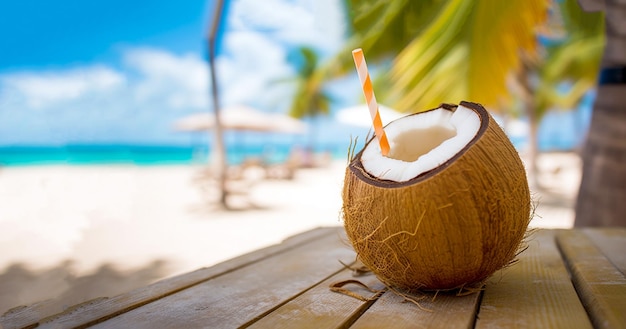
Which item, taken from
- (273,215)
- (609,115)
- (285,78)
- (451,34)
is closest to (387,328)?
(609,115)

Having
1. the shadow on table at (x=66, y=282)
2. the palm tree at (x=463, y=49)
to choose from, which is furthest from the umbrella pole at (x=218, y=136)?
the shadow on table at (x=66, y=282)

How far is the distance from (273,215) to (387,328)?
21.5 ft

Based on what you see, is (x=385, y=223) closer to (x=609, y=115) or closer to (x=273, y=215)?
(x=609, y=115)

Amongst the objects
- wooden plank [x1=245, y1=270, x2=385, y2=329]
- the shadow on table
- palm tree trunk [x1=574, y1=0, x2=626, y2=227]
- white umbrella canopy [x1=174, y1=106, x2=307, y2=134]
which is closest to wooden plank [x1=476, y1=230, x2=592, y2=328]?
wooden plank [x1=245, y1=270, x2=385, y2=329]

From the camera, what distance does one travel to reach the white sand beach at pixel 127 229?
368cm

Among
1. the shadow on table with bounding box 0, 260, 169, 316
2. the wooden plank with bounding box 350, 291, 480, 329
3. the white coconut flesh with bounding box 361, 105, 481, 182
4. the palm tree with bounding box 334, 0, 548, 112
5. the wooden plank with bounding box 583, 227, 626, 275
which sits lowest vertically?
the shadow on table with bounding box 0, 260, 169, 316

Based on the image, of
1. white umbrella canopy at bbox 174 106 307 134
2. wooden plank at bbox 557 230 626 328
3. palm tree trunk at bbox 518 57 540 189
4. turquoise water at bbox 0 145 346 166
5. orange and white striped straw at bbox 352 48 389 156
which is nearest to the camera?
wooden plank at bbox 557 230 626 328

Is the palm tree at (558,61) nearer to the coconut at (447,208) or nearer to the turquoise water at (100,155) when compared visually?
the coconut at (447,208)

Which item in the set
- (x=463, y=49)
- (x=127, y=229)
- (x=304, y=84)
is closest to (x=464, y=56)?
(x=463, y=49)

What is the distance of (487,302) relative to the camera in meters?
1.09

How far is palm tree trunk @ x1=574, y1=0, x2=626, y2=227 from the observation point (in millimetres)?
2555

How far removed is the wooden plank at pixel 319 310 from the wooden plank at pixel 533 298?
270mm

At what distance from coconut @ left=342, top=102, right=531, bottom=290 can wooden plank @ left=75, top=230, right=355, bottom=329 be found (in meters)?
0.26

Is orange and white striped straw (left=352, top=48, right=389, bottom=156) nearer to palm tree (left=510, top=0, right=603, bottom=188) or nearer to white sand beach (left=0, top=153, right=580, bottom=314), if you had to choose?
white sand beach (left=0, top=153, right=580, bottom=314)
